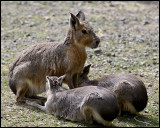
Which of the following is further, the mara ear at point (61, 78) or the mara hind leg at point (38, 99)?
the mara hind leg at point (38, 99)

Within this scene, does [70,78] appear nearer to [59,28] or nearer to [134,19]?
[59,28]

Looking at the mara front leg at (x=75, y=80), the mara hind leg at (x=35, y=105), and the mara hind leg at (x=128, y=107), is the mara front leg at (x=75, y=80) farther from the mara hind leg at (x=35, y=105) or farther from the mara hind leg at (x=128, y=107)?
the mara hind leg at (x=128, y=107)

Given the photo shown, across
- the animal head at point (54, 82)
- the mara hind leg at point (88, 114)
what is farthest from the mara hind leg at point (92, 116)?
the animal head at point (54, 82)

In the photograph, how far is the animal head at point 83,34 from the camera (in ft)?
24.6

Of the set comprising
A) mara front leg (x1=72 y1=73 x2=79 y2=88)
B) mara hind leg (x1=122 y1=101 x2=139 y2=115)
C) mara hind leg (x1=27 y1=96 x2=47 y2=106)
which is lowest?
mara hind leg (x1=27 y1=96 x2=47 y2=106)

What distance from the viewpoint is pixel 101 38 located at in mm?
13141

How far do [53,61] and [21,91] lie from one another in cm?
87

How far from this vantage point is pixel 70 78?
297 inches

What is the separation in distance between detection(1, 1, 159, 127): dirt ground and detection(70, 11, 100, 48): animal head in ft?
4.85

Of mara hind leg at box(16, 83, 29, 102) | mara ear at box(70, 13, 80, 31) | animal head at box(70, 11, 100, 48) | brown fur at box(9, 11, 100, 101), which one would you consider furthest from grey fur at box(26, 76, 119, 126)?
mara ear at box(70, 13, 80, 31)

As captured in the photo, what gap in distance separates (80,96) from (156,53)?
5674 millimetres

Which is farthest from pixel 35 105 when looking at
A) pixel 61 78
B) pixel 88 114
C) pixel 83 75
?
pixel 88 114

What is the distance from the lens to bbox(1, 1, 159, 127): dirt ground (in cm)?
727

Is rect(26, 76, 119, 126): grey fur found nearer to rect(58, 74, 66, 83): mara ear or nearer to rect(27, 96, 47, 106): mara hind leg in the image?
rect(58, 74, 66, 83): mara ear
